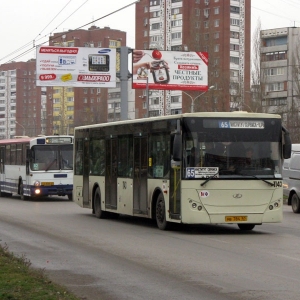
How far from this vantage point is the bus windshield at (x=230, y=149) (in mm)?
17875

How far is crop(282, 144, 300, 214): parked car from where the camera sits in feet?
87.4

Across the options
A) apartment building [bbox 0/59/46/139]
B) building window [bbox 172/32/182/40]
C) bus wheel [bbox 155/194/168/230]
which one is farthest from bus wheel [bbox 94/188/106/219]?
apartment building [bbox 0/59/46/139]

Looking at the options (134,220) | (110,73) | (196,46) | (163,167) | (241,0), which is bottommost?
(134,220)

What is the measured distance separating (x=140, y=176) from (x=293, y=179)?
27.2ft

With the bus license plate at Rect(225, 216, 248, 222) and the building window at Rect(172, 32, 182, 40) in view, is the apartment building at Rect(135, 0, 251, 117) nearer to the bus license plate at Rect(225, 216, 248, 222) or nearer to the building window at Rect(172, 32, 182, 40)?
the building window at Rect(172, 32, 182, 40)

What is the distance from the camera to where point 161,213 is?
19047 millimetres

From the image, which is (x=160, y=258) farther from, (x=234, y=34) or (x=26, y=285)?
(x=234, y=34)

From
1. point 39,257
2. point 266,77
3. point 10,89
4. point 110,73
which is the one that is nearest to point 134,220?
point 39,257

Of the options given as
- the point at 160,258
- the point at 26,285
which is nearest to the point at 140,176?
the point at 160,258

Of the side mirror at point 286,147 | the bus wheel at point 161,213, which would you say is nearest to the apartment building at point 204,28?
the bus wheel at point 161,213

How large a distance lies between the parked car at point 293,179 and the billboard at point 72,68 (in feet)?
65.0

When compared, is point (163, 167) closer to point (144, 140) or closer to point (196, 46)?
point (144, 140)

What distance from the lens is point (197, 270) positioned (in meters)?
11.9

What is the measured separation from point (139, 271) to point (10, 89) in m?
182
